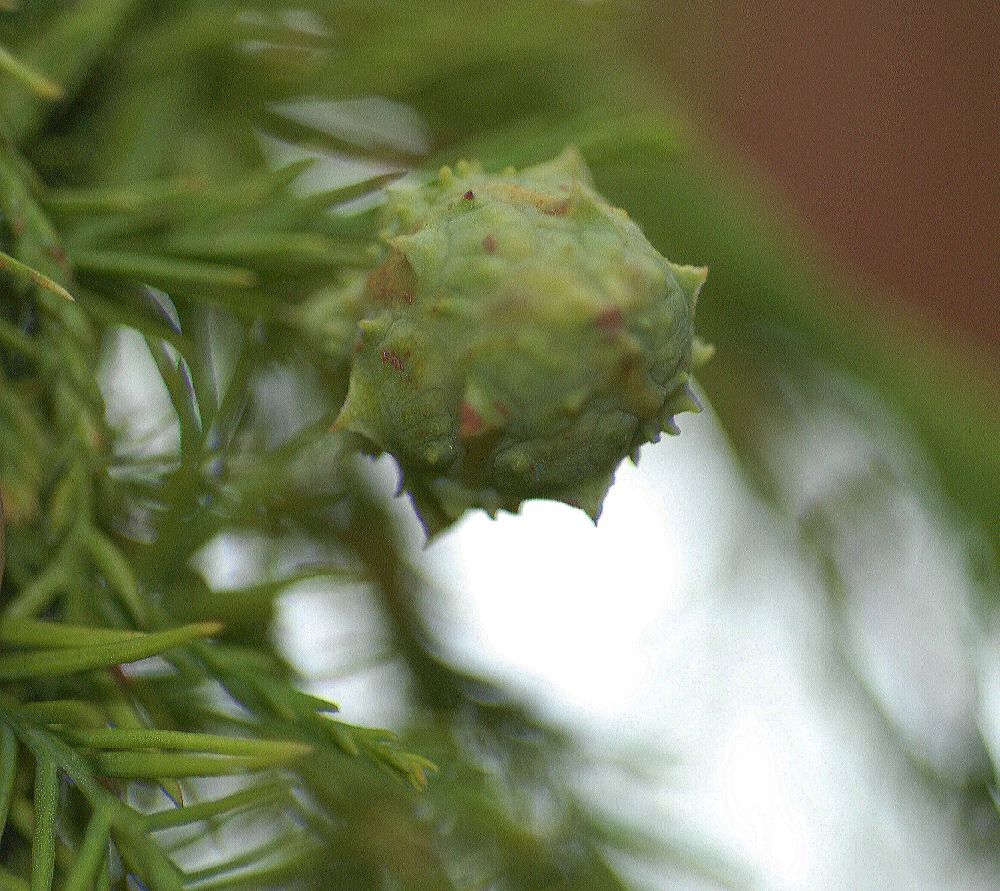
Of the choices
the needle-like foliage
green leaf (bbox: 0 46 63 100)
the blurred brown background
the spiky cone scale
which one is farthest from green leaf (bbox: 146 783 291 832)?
the blurred brown background

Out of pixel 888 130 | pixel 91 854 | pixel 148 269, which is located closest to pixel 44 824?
pixel 91 854

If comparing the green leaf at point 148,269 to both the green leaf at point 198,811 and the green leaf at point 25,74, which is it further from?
the green leaf at point 198,811

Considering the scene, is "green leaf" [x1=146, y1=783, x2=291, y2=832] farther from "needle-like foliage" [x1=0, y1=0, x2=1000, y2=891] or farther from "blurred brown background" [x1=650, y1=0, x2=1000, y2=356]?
"blurred brown background" [x1=650, y1=0, x2=1000, y2=356]

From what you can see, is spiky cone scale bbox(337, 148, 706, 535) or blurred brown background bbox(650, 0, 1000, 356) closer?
spiky cone scale bbox(337, 148, 706, 535)

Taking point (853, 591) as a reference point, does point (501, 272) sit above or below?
above

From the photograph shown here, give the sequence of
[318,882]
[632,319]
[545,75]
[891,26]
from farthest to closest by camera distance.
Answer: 1. [891,26]
2. [545,75]
3. [318,882]
4. [632,319]

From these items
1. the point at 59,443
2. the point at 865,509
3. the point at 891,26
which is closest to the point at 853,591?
the point at 865,509

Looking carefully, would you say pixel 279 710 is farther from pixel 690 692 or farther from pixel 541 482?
pixel 690 692
